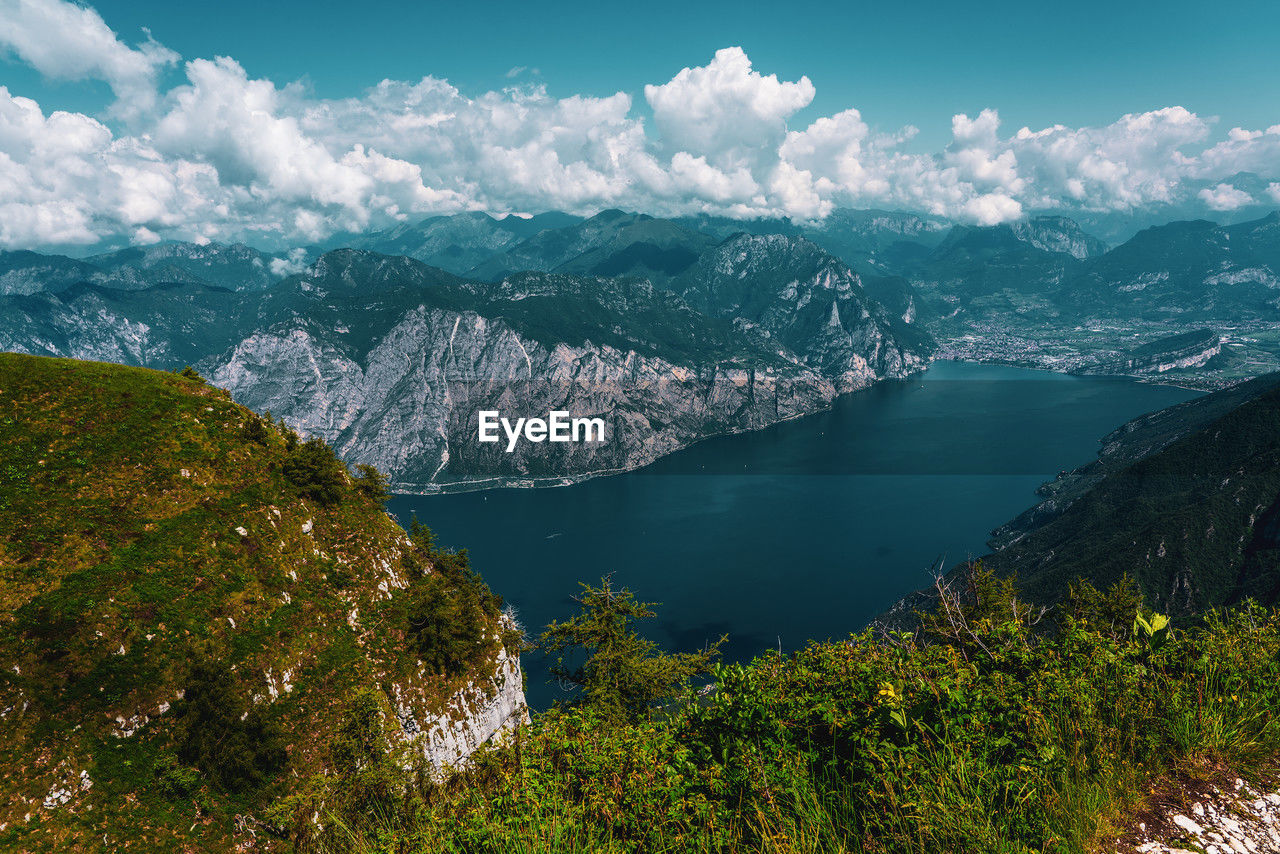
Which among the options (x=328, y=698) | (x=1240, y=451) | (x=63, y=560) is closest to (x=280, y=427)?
(x=63, y=560)

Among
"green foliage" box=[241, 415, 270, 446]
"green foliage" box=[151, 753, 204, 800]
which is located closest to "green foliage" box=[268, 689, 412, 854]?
"green foliage" box=[151, 753, 204, 800]

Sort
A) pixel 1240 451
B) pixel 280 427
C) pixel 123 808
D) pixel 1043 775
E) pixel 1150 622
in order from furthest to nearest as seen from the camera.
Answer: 1. pixel 1240 451
2. pixel 280 427
3. pixel 123 808
4. pixel 1150 622
5. pixel 1043 775

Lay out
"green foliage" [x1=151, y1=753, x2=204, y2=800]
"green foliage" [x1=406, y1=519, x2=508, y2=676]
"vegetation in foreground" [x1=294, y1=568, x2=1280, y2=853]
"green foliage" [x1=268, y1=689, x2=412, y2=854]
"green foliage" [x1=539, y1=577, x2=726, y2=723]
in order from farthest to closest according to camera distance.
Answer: "green foliage" [x1=406, y1=519, x2=508, y2=676] < "green foliage" [x1=539, y1=577, x2=726, y2=723] < "green foliage" [x1=151, y1=753, x2=204, y2=800] < "green foliage" [x1=268, y1=689, x2=412, y2=854] < "vegetation in foreground" [x1=294, y1=568, x2=1280, y2=853]

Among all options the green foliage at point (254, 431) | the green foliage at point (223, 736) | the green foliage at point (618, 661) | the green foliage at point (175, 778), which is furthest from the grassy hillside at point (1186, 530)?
the green foliage at point (175, 778)

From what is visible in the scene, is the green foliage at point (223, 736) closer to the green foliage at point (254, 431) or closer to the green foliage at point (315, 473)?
the green foliage at point (315, 473)

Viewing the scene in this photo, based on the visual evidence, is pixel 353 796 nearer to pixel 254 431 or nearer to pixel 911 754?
pixel 911 754

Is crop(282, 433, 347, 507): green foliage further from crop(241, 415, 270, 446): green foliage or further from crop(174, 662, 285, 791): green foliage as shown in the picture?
crop(174, 662, 285, 791): green foliage

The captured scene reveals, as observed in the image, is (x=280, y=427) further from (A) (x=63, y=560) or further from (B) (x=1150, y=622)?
(B) (x=1150, y=622)

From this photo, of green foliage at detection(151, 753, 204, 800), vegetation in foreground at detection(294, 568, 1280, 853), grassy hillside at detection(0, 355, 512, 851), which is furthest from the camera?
green foliage at detection(151, 753, 204, 800)
